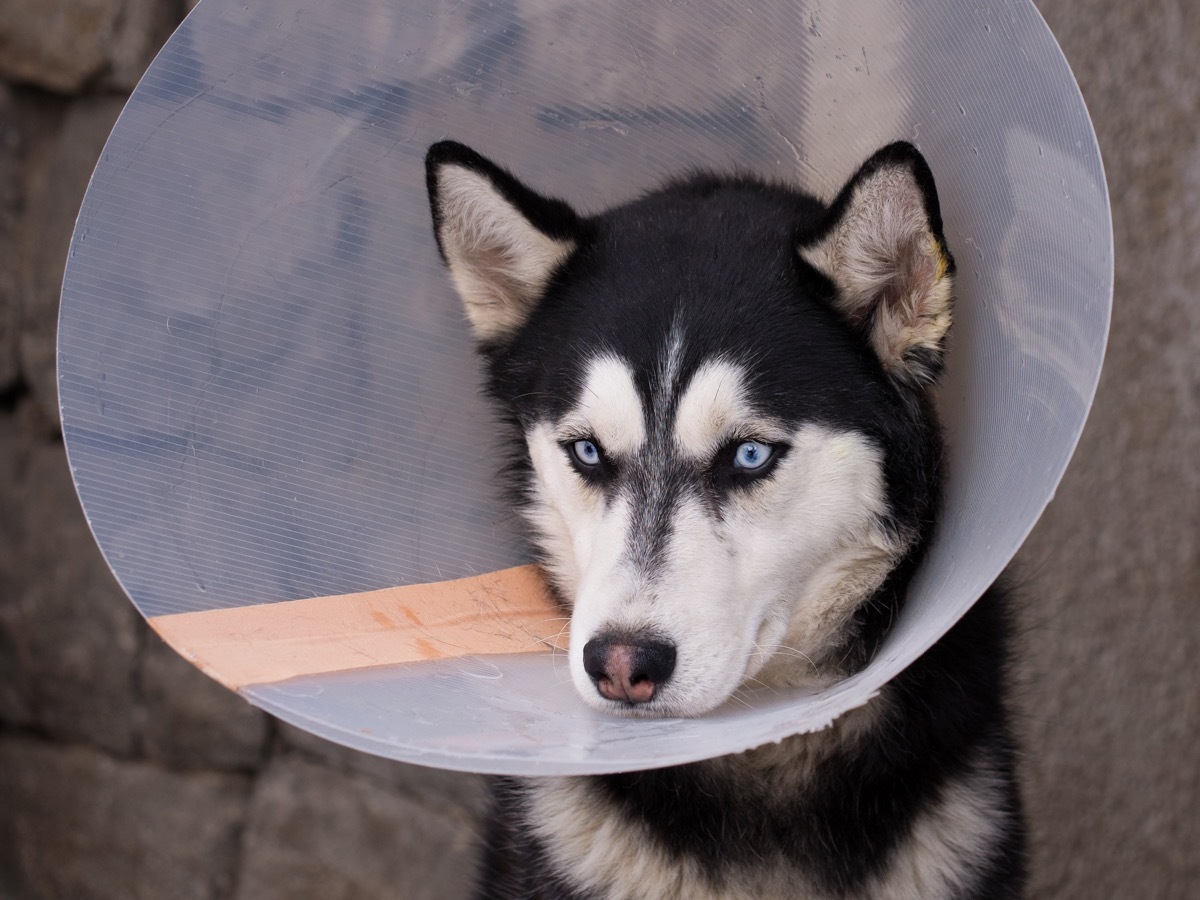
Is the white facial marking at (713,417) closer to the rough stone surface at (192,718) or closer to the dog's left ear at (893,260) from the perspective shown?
the dog's left ear at (893,260)

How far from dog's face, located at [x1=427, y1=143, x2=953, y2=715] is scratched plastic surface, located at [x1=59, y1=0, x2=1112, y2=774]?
4.1 inches

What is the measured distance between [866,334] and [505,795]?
47.5 inches

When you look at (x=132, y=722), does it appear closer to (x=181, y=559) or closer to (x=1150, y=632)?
(x=181, y=559)

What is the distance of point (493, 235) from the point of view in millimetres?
2332

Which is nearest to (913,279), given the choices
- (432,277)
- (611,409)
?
(611,409)

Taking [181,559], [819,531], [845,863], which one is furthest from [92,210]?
[845,863]

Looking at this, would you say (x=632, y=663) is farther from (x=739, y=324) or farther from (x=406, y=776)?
(x=406, y=776)

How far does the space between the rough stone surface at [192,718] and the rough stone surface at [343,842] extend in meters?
0.14

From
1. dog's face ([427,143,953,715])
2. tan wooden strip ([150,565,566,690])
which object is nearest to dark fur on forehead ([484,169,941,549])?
dog's face ([427,143,953,715])

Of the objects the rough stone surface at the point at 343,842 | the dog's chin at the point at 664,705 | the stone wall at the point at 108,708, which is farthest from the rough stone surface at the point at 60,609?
the dog's chin at the point at 664,705

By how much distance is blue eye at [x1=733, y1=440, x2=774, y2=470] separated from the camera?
6.69ft

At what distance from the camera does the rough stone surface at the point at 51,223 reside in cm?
407

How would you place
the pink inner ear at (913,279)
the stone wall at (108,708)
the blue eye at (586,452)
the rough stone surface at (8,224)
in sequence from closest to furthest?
Result: the pink inner ear at (913,279) → the blue eye at (586,452) → the stone wall at (108,708) → the rough stone surface at (8,224)

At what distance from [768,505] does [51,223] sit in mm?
3113
